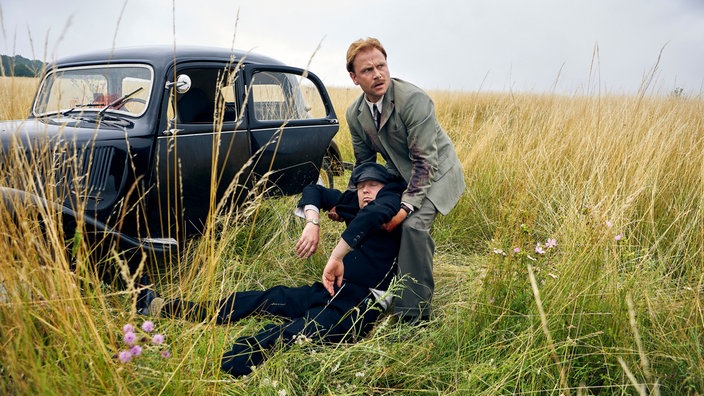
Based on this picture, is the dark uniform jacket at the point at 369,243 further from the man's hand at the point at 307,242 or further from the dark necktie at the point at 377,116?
the dark necktie at the point at 377,116

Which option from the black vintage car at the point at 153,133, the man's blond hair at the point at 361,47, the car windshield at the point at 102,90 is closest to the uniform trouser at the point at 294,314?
the black vintage car at the point at 153,133

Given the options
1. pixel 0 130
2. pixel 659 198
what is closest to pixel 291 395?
pixel 0 130

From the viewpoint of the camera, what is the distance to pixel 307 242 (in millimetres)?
2607

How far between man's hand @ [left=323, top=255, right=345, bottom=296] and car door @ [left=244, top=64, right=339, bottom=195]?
5.30 feet

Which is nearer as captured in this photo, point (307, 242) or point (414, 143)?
point (307, 242)

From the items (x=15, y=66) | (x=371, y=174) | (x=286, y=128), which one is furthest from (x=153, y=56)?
(x=371, y=174)

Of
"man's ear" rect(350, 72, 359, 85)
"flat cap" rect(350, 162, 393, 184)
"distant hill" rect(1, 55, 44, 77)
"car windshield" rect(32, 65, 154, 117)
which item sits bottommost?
"flat cap" rect(350, 162, 393, 184)

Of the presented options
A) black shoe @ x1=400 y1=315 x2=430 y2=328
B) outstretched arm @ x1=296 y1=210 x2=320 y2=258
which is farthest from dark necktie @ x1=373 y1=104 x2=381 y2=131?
black shoe @ x1=400 y1=315 x2=430 y2=328

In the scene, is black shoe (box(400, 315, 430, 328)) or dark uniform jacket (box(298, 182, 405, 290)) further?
dark uniform jacket (box(298, 182, 405, 290))

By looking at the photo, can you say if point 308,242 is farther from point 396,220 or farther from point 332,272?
point 396,220

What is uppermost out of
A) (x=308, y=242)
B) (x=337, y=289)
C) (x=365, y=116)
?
(x=365, y=116)

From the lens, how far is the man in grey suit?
275 centimetres

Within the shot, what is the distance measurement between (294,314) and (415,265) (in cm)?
73

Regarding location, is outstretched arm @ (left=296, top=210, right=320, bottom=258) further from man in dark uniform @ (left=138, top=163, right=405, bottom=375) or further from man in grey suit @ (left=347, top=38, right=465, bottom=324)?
man in grey suit @ (left=347, top=38, right=465, bottom=324)
